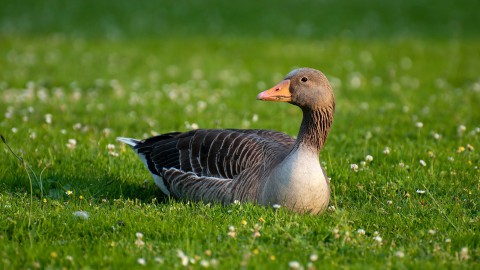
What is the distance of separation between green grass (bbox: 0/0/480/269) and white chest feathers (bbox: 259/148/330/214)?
0.17m

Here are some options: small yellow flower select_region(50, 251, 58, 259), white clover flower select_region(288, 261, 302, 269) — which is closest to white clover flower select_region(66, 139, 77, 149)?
small yellow flower select_region(50, 251, 58, 259)

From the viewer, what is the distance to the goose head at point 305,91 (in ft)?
20.3

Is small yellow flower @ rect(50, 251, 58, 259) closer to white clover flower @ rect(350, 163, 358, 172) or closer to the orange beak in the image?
the orange beak

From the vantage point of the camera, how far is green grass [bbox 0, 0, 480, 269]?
5191 mm

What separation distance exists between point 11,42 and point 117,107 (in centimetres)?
902

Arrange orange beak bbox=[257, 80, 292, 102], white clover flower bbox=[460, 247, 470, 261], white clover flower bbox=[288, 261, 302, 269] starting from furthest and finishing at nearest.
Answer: orange beak bbox=[257, 80, 292, 102] < white clover flower bbox=[460, 247, 470, 261] < white clover flower bbox=[288, 261, 302, 269]

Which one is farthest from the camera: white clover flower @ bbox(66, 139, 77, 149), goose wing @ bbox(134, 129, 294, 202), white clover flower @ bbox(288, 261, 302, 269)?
white clover flower @ bbox(66, 139, 77, 149)

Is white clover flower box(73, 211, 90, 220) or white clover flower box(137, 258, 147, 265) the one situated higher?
white clover flower box(73, 211, 90, 220)

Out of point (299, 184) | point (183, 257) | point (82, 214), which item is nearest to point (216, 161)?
point (299, 184)

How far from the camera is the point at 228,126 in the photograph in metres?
9.91

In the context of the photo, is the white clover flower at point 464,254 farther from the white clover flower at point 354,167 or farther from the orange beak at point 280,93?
the white clover flower at point 354,167

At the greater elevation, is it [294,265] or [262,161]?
[262,161]

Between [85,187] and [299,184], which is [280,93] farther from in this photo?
[85,187]

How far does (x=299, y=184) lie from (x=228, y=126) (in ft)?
13.7
